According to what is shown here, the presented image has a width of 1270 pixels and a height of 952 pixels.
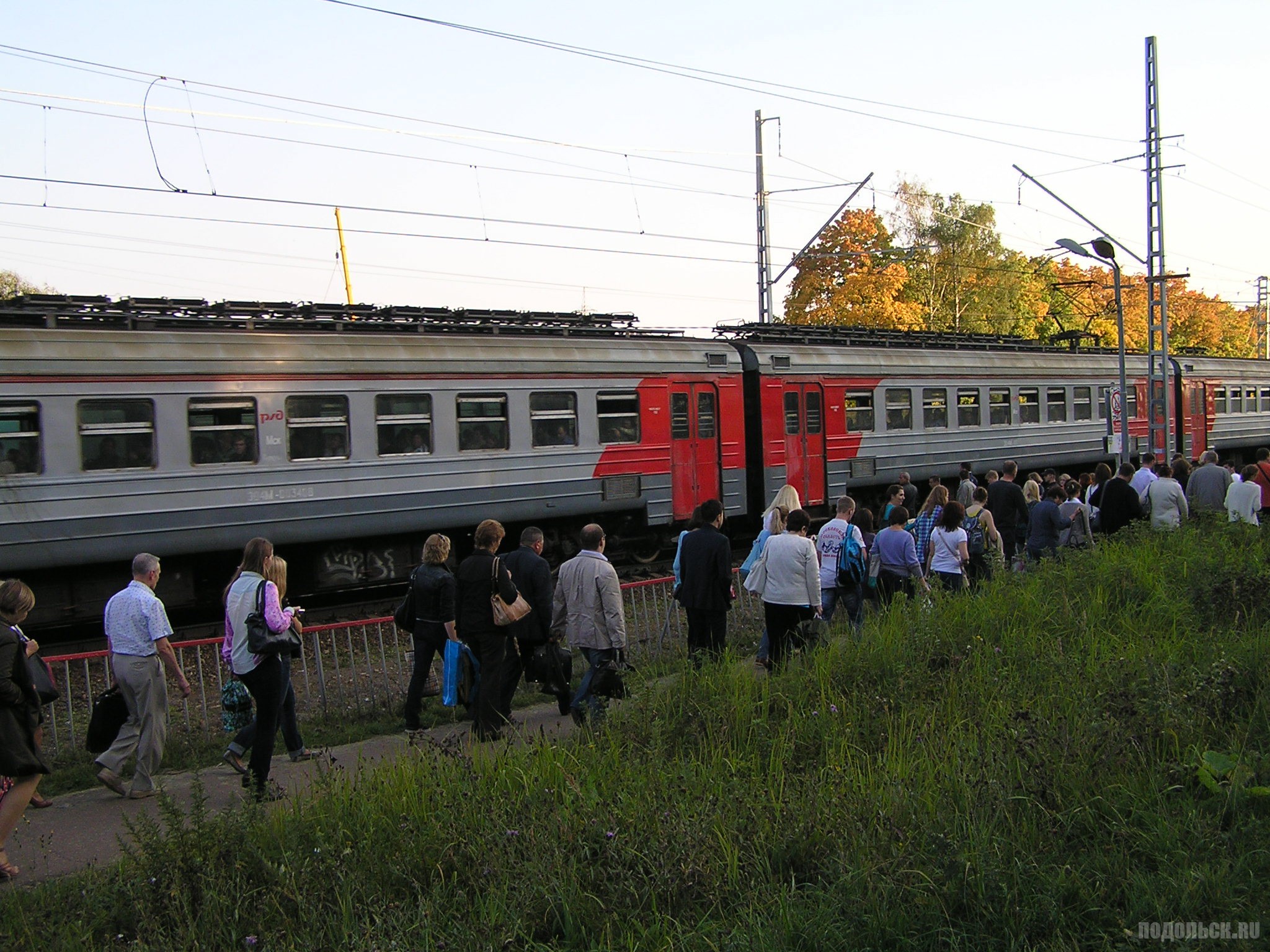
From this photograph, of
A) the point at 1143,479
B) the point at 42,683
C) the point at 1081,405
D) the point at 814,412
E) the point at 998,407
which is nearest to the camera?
the point at 42,683

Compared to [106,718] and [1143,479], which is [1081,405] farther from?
[106,718]

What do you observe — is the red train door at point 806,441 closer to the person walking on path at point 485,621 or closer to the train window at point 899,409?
the train window at point 899,409

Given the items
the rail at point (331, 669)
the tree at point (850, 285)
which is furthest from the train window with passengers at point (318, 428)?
the tree at point (850, 285)

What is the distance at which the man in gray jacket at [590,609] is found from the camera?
335 inches

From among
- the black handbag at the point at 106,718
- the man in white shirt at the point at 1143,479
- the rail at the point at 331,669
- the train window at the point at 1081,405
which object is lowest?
the rail at the point at 331,669

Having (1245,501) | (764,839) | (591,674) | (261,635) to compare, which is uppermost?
(261,635)

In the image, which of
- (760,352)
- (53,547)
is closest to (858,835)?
(53,547)

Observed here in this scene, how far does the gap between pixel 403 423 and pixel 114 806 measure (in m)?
7.91

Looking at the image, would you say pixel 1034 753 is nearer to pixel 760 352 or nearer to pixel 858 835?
pixel 858 835

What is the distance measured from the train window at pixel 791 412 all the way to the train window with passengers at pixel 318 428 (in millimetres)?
8364

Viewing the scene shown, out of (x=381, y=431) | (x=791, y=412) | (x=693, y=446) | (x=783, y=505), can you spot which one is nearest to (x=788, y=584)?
(x=783, y=505)

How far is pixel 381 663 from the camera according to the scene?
1044 centimetres

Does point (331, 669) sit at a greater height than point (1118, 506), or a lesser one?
lesser

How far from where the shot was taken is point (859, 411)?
21.3 m
